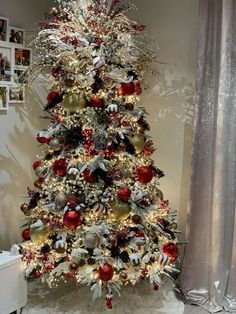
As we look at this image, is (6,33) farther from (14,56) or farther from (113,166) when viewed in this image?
(113,166)

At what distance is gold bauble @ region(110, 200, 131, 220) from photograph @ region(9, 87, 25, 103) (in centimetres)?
123

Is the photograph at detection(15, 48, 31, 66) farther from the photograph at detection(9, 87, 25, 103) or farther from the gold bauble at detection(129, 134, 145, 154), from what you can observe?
the gold bauble at detection(129, 134, 145, 154)

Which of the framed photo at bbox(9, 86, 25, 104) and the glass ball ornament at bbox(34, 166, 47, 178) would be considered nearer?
the glass ball ornament at bbox(34, 166, 47, 178)

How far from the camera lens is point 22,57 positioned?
10.8 ft

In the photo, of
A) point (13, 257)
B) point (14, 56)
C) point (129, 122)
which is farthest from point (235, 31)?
point (13, 257)

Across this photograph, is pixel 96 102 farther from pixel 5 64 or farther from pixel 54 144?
pixel 5 64

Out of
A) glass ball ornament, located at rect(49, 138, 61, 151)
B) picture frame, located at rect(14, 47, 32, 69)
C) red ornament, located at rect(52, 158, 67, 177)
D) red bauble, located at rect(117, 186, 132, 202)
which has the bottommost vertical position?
red bauble, located at rect(117, 186, 132, 202)

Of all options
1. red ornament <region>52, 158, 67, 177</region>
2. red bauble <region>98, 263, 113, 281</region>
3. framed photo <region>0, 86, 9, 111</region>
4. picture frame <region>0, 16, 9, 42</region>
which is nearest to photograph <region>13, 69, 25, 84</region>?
framed photo <region>0, 86, 9, 111</region>

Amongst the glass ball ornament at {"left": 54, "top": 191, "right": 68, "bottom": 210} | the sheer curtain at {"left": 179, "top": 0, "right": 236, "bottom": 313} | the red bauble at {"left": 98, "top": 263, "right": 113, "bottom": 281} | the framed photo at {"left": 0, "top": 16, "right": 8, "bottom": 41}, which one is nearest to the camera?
the red bauble at {"left": 98, "top": 263, "right": 113, "bottom": 281}

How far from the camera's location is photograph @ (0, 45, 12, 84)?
3086 mm

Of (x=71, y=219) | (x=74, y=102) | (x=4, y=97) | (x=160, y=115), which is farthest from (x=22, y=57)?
(x=71, y=219)

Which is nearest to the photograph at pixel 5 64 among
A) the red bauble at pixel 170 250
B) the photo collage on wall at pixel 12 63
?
the photo collage on wall at pixel 12 63

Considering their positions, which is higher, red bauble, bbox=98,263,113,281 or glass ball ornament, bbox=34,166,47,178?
glass ball ornament, bbox=34,166,47,178

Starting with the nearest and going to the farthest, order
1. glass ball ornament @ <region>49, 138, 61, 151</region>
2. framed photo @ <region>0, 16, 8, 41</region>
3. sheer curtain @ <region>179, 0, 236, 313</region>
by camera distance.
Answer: glass ball ornament @ <region>49, 138, 61, 151</region>
sheer curtain @ <region>179, 0, 236, 313</region>
framed photo @ <region>0, 16, 8, 41</region>
